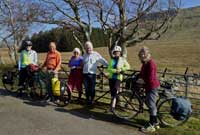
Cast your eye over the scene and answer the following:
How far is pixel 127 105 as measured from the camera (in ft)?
29.7

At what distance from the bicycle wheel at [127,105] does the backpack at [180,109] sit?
942 millimetres

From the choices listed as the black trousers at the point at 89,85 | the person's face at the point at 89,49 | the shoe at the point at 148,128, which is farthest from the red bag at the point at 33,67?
the shoe at the point at 148,128

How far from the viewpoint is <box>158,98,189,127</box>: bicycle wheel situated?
8.02 meters

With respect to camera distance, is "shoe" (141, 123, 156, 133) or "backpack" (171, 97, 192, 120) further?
"backpack" (171, 97, 192, 120)

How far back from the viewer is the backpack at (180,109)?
779cm

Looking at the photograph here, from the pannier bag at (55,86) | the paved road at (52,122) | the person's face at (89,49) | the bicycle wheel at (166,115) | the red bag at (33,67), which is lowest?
the paved road at (52,122)

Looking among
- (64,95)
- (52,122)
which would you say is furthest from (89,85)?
(52,122)

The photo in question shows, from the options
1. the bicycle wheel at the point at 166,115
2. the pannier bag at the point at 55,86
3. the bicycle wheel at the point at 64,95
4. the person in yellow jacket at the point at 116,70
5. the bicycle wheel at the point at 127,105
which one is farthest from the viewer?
the pannier bag at the point at 55,86

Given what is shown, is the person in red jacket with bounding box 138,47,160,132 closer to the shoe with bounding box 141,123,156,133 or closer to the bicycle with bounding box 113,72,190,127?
the shoe with bounding box 141,123,156,133

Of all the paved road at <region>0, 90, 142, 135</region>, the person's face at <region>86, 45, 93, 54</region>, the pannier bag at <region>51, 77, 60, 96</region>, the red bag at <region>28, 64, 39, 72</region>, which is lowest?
the paved road at <region>0, 90, 142, 135</region>

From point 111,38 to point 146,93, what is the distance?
638 cm

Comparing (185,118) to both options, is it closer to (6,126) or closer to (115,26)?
(6,126)

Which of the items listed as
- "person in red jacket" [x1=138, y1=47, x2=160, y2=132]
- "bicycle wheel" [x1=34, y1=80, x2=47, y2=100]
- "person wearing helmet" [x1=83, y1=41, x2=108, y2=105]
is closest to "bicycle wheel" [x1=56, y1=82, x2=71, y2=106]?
"person wearing helmet" [x1=83, y1=41, x2=108, y2=105]

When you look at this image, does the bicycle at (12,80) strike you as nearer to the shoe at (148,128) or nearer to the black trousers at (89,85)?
the black trousers at (89,85)
